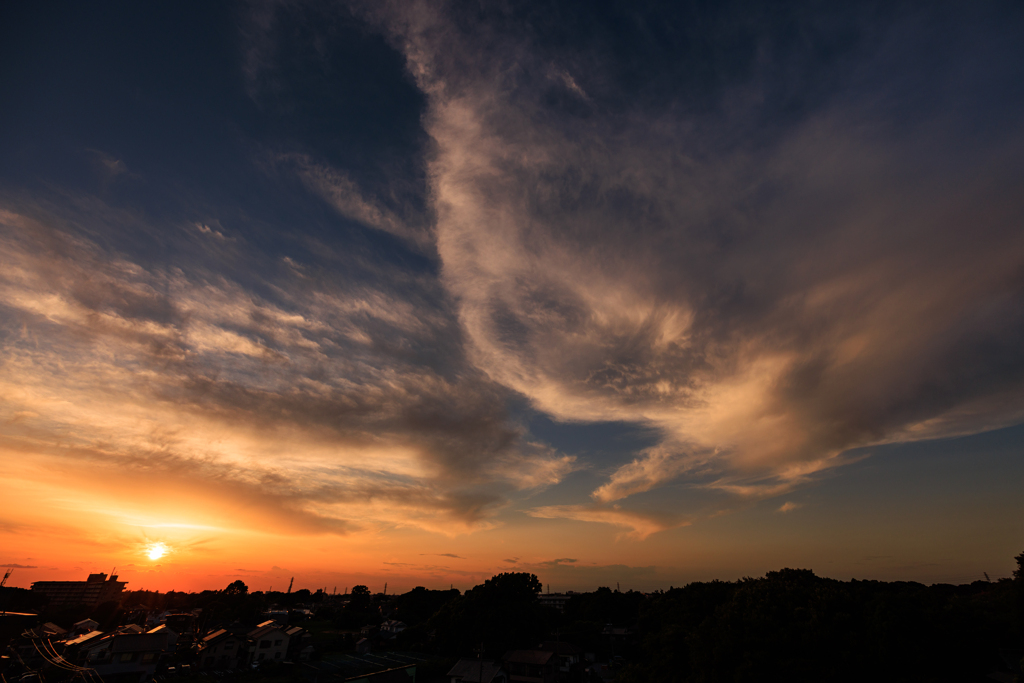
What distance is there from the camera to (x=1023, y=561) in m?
30.9

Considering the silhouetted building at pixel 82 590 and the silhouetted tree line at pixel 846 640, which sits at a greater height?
the silhouetted tree line at pixel 846 640

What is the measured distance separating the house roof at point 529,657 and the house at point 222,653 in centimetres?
4108

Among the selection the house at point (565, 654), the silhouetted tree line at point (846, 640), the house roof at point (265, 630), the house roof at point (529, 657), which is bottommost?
the house at point (565, 654)

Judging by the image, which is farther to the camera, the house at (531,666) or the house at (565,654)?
the house at (565,654)

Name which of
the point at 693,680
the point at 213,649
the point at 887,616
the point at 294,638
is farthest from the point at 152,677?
the point at 887,616

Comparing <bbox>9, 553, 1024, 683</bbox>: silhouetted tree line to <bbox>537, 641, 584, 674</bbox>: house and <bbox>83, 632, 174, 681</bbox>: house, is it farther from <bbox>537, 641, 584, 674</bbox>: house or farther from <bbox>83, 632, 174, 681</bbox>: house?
<bbox>83, 632, 174, 681</bbox>: house

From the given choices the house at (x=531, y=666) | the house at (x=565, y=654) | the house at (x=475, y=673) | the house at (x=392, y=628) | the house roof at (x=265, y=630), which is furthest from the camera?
the house at (x=392, y=628)

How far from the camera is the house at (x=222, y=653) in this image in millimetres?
59438

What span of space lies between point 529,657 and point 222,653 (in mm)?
46338

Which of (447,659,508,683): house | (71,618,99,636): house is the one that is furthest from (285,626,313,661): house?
(71,618,99,636): house

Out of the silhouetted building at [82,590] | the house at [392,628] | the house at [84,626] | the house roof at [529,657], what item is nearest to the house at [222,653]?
the house at [392,628]

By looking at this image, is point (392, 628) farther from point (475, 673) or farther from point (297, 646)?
point (475, 673)

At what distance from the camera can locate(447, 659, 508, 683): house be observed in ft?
161

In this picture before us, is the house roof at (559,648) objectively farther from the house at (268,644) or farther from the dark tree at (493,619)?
the house at (268,644)
